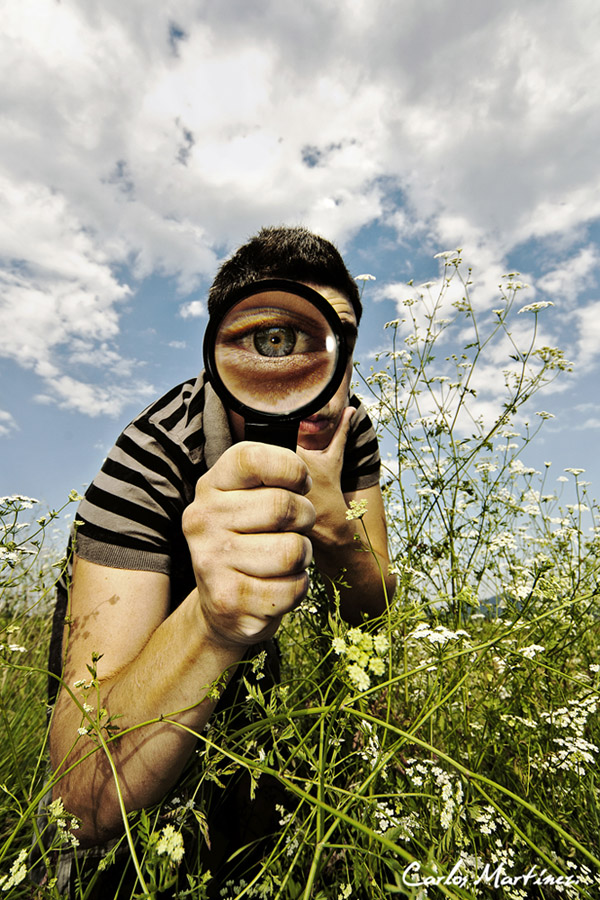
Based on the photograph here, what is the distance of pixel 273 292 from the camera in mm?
1566

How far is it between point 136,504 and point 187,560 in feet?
1.08

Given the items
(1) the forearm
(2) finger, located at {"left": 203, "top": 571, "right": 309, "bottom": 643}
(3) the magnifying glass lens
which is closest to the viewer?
(2) finger, located at {"left": 203, "top": 571, "right": 309, "bottom": 643}

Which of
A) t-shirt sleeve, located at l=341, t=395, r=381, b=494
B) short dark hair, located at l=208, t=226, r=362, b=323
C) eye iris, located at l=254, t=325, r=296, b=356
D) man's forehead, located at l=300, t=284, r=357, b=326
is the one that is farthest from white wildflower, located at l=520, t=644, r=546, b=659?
short dark hair, located at l=208, t=226, r=362, b=323

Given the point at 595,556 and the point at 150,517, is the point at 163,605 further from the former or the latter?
the point at 595,556

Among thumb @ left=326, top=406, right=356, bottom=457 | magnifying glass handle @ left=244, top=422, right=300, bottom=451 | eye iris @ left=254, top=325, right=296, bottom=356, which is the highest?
eye iris @ left=254, top=325, right=296, bottom=356

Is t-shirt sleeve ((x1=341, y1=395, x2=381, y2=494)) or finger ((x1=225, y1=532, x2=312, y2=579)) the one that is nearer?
finger ((x1=225, y1=532, x2=312, y2=579))

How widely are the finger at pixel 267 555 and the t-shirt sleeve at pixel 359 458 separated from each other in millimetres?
1670

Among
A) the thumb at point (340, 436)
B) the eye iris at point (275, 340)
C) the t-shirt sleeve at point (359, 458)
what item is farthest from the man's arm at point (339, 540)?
the eye iris at point (275, 340)

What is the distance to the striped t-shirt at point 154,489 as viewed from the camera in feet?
6.27

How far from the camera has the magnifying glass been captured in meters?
1.48

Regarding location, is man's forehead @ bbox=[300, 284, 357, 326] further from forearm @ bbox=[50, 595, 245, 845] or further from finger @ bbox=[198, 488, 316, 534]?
forearm @ bbox=[50, 595, 245, 845]

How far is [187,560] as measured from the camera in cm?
216

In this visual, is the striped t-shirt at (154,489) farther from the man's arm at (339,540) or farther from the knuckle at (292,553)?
the knuckle at (292,553)

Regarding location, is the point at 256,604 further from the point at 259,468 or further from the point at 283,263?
the point at 283,263
